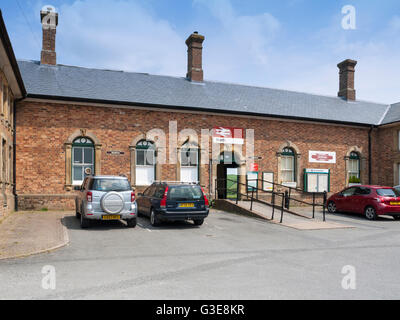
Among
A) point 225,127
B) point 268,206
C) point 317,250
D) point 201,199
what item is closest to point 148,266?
point 317,250

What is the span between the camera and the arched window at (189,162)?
787 inches

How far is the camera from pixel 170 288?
5496 mm

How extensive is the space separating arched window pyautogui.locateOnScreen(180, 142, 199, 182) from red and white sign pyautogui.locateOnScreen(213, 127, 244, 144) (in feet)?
4.34

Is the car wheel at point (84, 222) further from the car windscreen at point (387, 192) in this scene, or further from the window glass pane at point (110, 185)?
the car windscreen at point (387, 192)

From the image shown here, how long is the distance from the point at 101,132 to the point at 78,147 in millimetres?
1276

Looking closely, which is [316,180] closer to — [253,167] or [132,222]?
[253,167]

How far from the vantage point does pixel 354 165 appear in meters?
24.4

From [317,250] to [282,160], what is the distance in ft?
44.3

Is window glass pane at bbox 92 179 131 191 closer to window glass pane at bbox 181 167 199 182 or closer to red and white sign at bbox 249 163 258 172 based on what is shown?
window glass pane at bbox 181 167 199 182

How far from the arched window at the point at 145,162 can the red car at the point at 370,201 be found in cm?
913

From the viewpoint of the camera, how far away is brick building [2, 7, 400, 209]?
57.7ft

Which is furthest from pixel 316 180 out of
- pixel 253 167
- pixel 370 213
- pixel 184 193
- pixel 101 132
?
pixel 101 132

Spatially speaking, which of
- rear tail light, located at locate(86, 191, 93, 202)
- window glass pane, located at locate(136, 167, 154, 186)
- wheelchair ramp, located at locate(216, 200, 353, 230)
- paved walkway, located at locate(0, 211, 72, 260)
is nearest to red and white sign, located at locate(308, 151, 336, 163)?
wheelchair ramp, located at locate(216, 200, 353, 230)
